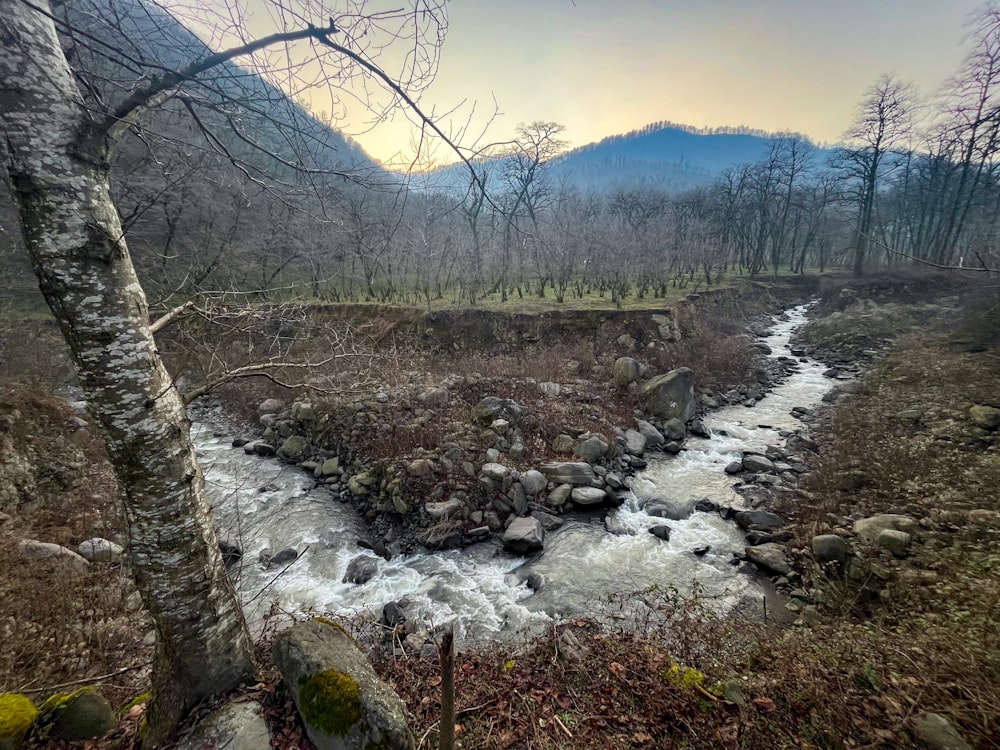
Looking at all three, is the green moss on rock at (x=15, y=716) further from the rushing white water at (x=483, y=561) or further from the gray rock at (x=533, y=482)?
the gray rock at (x=533, y=482)

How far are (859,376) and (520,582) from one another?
14.8 metres

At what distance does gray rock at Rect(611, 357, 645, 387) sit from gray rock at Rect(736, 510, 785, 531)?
604 centimetres

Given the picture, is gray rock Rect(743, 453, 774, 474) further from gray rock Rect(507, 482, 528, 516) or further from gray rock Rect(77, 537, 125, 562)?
gray rock Rect(77, 537, 125, 562)

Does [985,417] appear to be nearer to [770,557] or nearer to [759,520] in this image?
[759,520]

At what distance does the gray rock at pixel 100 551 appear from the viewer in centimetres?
506

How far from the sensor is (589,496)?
25.8ft

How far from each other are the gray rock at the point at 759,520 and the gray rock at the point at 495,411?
16.5 ft

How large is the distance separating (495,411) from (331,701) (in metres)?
7.56

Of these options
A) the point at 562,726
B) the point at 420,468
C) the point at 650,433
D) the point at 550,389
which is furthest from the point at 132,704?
the point at 650,433

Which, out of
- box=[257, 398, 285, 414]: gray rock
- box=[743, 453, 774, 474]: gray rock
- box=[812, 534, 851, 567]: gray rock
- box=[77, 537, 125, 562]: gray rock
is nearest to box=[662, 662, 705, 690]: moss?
box=[812, 534, 851, 567]: gray rock

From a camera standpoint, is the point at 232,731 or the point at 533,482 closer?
the point at 232,731

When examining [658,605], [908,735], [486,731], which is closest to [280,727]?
[486,731]

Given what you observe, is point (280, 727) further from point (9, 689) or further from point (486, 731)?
point (9, 689)

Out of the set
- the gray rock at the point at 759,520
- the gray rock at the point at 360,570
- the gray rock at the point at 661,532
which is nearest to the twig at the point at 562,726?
the gray rock at the point at 360,570
